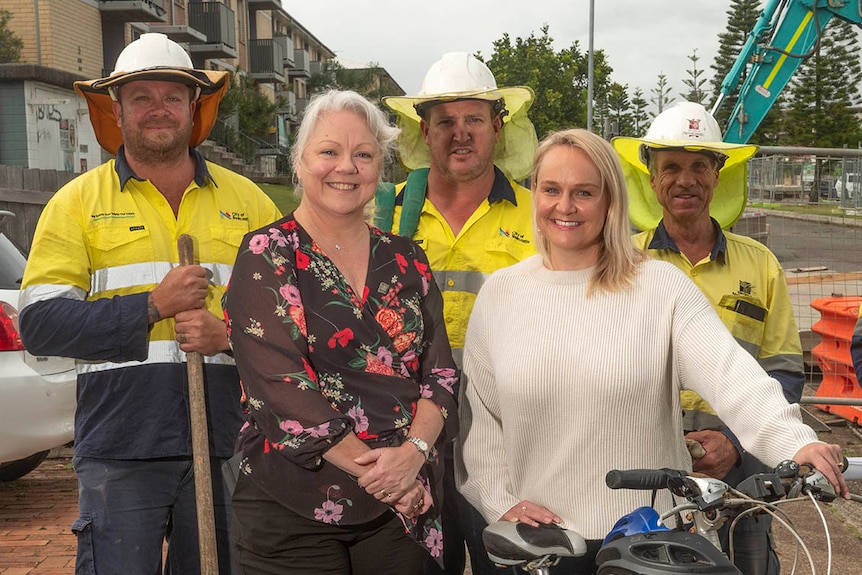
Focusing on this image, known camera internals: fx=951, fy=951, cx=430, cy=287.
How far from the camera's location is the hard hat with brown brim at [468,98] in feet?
11.5

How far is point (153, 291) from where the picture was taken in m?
3.07

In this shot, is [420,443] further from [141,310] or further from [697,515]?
[141,310]

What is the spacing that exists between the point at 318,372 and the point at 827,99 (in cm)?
5731

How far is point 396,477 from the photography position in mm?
2539

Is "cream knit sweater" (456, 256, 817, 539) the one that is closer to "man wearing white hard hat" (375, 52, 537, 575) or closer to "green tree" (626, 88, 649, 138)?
"man wearing white hard hat" (375, 52, 537, 575)

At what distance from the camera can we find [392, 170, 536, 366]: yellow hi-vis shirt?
3430 millimetres

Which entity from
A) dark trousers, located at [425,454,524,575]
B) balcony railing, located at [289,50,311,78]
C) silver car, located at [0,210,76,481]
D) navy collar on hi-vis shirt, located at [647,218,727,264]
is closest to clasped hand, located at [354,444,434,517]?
dark trousers, located at [425,454,524,575]

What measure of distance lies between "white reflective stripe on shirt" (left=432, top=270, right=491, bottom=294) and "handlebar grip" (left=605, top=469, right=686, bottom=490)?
151 centimetres

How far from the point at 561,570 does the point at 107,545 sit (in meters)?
1.48

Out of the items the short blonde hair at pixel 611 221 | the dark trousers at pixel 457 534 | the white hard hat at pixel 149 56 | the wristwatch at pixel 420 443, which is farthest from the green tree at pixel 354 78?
the wristwatch at pixel 420 443

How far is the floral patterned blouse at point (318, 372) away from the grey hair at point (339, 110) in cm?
28

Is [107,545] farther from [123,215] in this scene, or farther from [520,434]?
[520,434]

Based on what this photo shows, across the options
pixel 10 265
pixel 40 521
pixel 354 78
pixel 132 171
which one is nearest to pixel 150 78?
pixel 132 171

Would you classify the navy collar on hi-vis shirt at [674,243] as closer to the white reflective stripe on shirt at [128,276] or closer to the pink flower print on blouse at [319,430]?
the pink flower print on blouse at [319,430]
